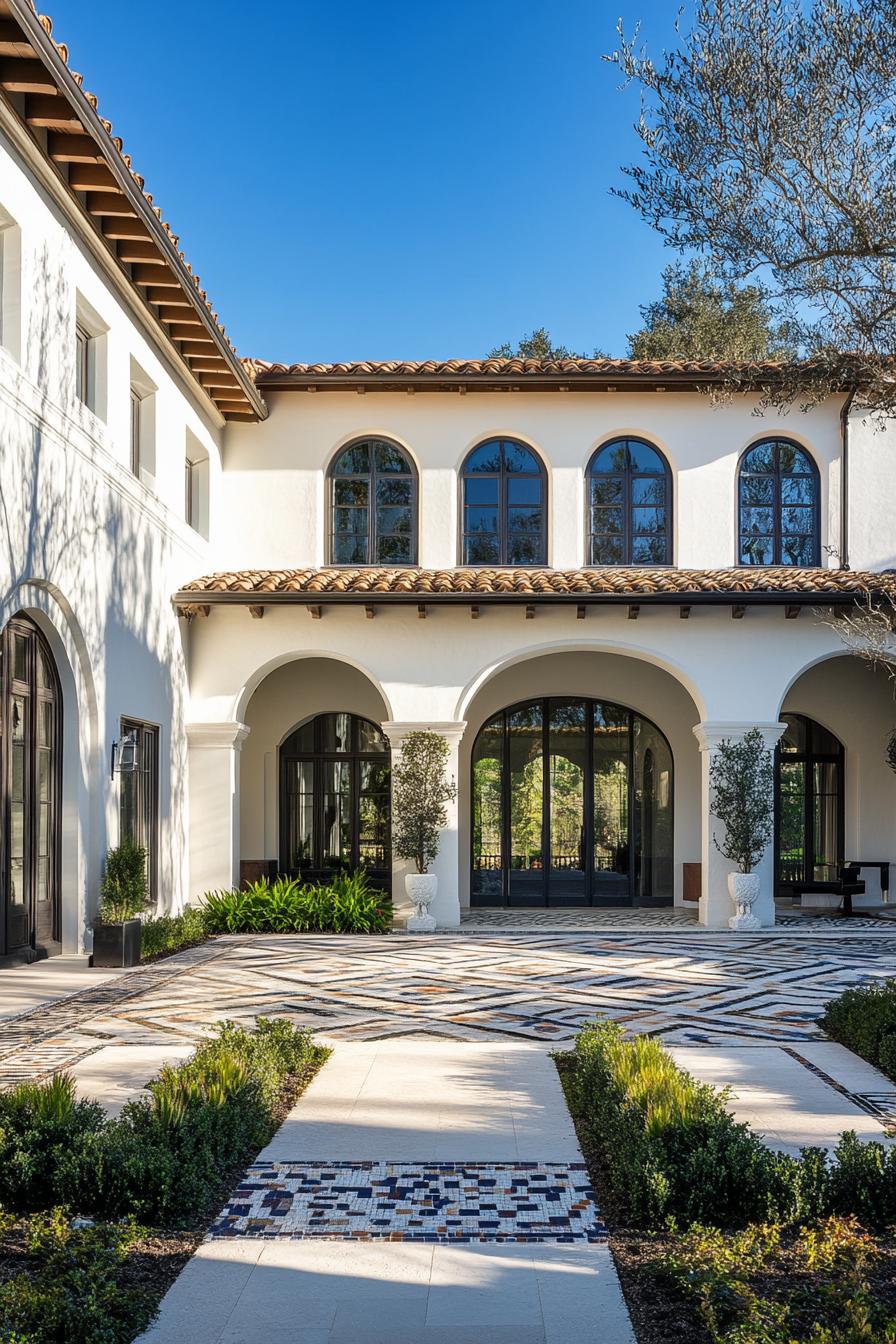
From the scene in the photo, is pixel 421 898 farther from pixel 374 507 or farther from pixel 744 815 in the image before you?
pixel 374 507

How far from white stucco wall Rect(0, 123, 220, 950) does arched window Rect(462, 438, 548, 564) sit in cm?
397

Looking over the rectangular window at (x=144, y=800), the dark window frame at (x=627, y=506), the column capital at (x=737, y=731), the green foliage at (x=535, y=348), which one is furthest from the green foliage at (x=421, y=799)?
the green foliage at (x=535, y=348)

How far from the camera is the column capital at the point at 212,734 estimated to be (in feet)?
53.0

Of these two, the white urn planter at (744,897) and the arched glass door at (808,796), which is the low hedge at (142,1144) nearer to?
the white urn planter at (744,897)

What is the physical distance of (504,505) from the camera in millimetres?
17750

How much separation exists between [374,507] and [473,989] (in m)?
8.60

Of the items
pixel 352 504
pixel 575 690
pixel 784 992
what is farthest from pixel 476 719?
pixel 784 992

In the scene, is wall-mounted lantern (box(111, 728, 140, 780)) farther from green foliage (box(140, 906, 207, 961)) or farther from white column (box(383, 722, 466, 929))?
white column (box(383, 722, 466, 929))

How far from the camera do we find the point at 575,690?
18.8m

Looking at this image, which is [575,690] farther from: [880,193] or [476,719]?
[880,193]

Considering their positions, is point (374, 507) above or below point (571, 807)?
above

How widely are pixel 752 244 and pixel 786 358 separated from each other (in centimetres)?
191

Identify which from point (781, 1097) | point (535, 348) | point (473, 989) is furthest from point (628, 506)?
point (535, 348)

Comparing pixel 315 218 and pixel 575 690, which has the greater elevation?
pixel 315 218
